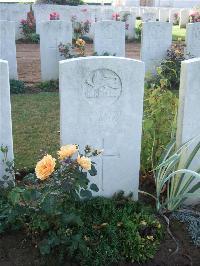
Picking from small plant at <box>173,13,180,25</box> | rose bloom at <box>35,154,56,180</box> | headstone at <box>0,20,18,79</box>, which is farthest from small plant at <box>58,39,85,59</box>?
small plant at <box>173,13,180,25</box>

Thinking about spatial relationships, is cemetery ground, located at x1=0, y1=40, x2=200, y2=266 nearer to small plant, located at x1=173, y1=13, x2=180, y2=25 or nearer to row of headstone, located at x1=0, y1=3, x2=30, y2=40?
row of headstone, located at x1=0, y1=3, x2=30, y2=40

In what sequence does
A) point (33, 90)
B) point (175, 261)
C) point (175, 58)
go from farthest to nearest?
point (175, 58) < point (33, 90) < point (175, 261)

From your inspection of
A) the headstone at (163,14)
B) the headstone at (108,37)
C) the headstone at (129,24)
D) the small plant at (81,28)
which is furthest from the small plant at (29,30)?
the headstone at (163,14)

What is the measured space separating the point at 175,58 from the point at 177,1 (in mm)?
22475

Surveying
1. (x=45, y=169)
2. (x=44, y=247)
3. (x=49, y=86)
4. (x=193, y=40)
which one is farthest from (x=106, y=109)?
(x=193, y=40)

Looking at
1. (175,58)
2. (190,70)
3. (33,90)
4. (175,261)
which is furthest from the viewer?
(175,58)

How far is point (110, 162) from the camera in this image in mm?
3814

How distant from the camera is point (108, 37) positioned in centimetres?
937

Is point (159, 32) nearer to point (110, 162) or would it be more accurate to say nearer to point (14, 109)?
point (14, 109)

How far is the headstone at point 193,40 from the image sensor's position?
9422 mm

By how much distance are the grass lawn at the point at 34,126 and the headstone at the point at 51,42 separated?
3.03 feet

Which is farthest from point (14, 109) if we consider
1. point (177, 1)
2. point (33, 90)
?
point (177, 1)

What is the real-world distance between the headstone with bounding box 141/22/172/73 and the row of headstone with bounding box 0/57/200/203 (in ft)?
18.4

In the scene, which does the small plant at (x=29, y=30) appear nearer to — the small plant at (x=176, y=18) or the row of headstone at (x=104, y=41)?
the row of headstone at (x=104, y=41)
